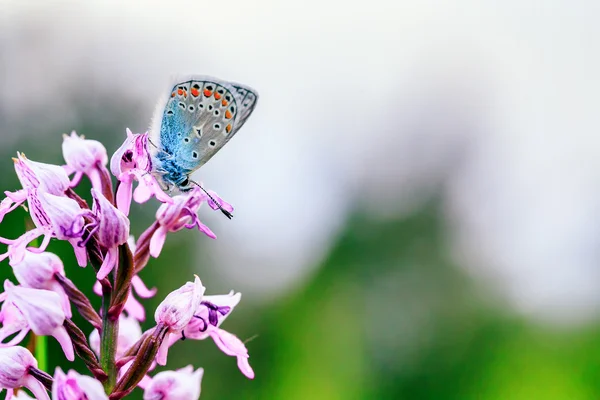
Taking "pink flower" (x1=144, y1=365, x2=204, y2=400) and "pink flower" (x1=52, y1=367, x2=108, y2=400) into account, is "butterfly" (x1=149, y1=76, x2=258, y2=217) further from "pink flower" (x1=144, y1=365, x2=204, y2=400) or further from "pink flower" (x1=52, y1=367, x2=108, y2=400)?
"pink flower" (x1=52, y1=367, x2=108, y2=400)

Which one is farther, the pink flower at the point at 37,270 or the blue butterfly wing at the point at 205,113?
the blue butterfly wing at the point at 205,113

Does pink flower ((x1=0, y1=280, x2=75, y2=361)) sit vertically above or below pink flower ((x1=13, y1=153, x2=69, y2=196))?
below

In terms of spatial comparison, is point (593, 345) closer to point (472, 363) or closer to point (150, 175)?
point (472, 363)

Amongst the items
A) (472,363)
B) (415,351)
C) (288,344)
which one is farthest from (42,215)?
(415,351)

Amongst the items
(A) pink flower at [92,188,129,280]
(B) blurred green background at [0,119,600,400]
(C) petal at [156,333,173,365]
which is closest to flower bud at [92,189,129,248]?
(A) pink flower at [92,188,129,280]

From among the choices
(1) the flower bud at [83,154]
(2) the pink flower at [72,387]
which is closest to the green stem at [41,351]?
(2) the pink flower at [72,387]

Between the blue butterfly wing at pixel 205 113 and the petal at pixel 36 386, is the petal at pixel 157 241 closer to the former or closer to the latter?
the blue butterfly wing at pixel 205 113

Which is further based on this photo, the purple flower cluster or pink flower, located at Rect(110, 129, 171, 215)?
pink flower, located at Rect(110, 129, 171, 215)
